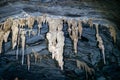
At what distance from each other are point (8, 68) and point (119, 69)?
197 inches

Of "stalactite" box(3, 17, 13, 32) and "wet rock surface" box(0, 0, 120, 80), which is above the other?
"stalactite" box(3, 17, 13, 32)

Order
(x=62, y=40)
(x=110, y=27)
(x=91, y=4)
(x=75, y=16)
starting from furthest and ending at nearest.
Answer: (x=62, y=40) < (x=110, y=27) < (x=75, y=16) < (x=91, y=4)

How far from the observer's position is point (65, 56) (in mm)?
9422

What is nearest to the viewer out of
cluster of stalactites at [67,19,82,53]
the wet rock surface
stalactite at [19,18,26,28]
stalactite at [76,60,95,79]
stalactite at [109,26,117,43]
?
the wet rock surface

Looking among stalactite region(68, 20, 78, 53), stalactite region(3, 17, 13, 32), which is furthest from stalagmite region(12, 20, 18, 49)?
stalactite region(68, 20, 78, 53)

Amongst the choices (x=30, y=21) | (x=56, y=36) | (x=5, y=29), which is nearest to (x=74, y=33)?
(x=56, y=36)

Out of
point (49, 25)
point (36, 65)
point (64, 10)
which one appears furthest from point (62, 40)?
point (36, 65)

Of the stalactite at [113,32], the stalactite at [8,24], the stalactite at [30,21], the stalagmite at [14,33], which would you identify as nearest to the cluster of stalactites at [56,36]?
the stalactite at [30,21]

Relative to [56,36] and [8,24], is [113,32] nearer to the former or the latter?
[56,36]

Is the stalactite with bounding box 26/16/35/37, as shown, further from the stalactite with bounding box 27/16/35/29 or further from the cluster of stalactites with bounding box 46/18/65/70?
the cluster of stalactites with bounding box 46/18/65/70

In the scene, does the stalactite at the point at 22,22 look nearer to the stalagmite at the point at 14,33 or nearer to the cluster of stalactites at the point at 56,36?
the stalagmite at the point at 14,33

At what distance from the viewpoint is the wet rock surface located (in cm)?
657

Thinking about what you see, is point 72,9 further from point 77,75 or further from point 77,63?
point 77,75

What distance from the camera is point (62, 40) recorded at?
25.6 feet
